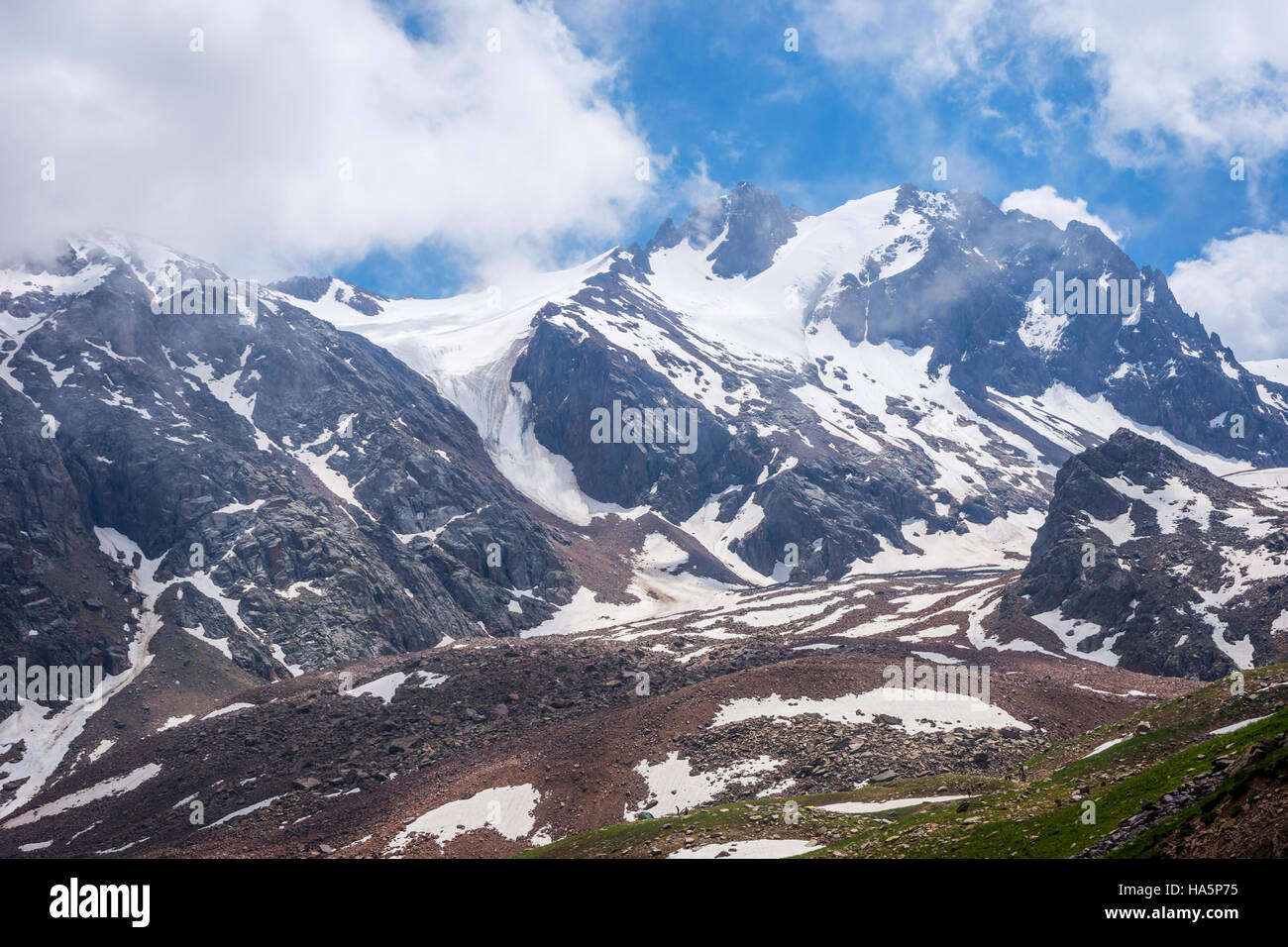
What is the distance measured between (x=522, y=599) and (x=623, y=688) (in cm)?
10223

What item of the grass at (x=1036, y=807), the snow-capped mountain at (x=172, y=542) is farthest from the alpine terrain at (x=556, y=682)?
the snow-capped mountain at (x=172, y=542)

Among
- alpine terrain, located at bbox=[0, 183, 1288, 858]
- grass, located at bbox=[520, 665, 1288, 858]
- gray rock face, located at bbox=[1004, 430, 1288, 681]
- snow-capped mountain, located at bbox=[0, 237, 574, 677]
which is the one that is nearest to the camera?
grass, located at bbox=[520, 665, 1288, 858]

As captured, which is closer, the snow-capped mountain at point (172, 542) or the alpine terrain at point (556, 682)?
the alpine terrain at point (556, 682)

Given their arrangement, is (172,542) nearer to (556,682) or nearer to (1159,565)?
(556,682)

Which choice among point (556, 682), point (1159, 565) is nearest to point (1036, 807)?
point (556, 682)

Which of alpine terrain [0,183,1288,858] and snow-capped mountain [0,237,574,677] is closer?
alpine terrain [0,183,1288,858]

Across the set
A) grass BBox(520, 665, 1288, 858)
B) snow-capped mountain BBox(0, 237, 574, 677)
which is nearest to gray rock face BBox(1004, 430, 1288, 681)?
grass BBox(520, 665, 1288, 858)

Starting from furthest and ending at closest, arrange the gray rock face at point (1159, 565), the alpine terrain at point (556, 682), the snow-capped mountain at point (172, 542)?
the snow-capped mountain at point (172, 542), the gray rock face at point (1159, 565), the alpine terrain at point (556, 682)

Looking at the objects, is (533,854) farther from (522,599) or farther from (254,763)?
(522,599)

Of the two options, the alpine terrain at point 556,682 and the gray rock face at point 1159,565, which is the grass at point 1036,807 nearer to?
the alpine terrain at point 556,682

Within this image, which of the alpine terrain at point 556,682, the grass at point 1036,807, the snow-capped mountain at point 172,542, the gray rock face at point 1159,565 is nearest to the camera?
the grass at point 1036,807

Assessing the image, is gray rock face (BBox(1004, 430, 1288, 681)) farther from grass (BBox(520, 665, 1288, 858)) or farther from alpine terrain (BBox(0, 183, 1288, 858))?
grass (BBox(520, 665, 1288, 858))
